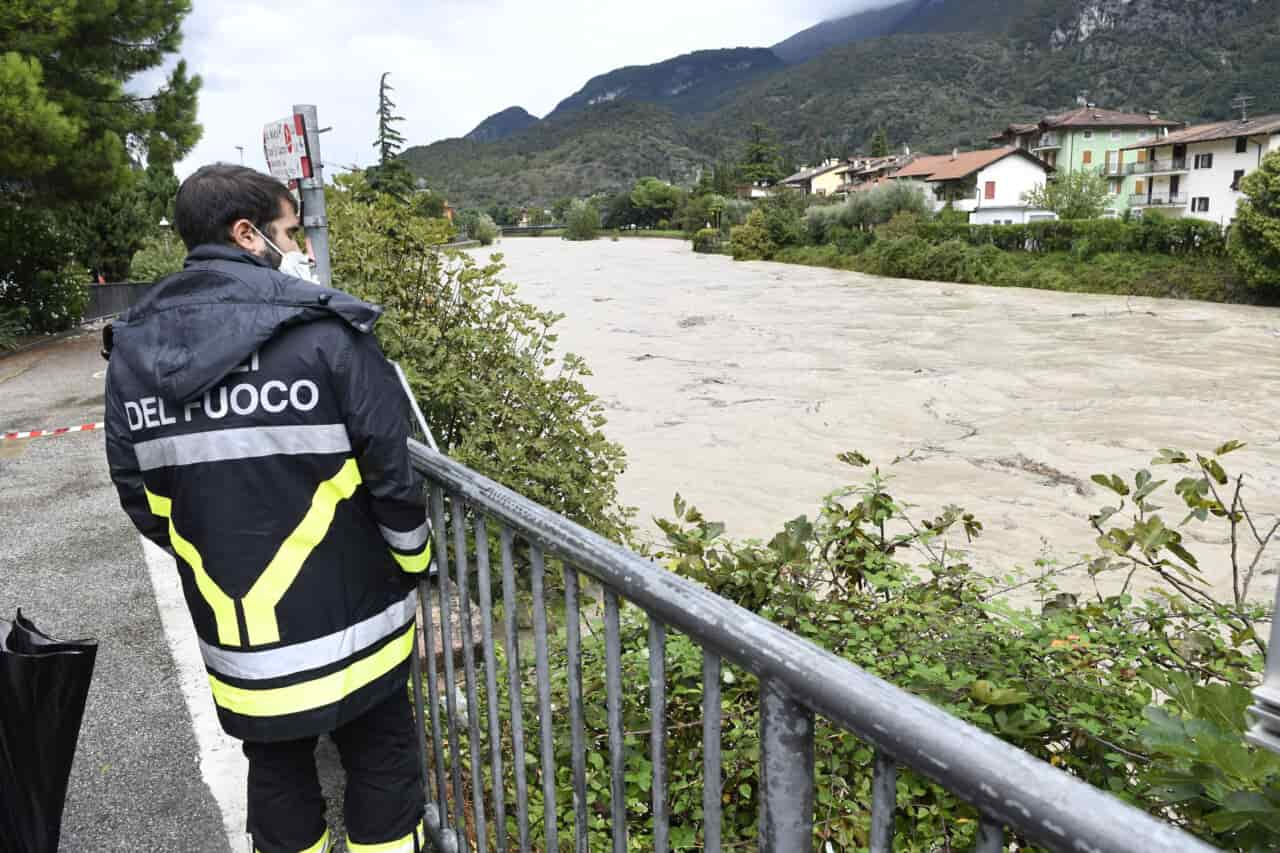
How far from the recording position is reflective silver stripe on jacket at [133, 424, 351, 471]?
1876 mm

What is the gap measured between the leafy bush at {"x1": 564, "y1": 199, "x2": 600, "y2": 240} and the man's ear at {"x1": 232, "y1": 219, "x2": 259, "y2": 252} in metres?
111

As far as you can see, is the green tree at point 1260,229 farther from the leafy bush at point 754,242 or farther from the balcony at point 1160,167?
the leafy bush at point 754,242

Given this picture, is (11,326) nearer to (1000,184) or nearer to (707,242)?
(707,242)

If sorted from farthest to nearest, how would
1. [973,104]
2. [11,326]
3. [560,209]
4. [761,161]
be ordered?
[973,104] < [560,209] < [761,161] < [11,326]

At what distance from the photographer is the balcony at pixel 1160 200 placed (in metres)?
57.6

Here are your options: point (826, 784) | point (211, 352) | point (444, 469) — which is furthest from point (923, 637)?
point (211, 352)

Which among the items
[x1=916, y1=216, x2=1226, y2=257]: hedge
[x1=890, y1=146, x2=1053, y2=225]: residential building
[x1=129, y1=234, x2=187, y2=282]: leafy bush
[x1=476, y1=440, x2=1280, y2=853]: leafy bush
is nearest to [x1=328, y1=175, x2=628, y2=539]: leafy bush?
[x1=476, y1=440, x2=1280, y2=853]: leafy bush

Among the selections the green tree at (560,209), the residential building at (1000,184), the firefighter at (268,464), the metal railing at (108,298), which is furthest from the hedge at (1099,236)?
the green tree at (560,209)

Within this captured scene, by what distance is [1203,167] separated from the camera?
182 ft

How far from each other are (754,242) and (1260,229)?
3326 cm

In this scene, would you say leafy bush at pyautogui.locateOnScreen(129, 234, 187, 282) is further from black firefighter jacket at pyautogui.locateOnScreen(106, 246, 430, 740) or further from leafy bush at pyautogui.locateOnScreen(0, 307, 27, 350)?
black firefighter jacket at pyautogui.locateOnScreen(106, 246, 430, 740)

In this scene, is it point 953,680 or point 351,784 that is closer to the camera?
point 351,784

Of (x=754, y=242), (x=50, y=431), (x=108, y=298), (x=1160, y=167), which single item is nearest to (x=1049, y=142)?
(x=1160, y=167)

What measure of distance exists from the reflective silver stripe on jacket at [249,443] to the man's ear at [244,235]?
435 mm
